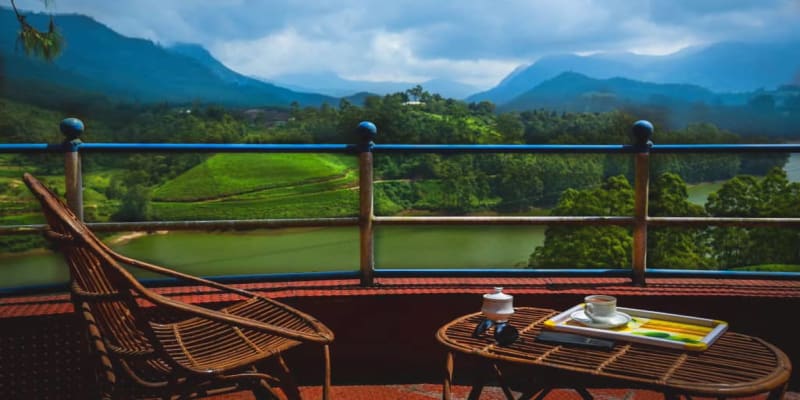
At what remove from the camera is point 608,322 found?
6.50 feet

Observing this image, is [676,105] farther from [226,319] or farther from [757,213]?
[226,319]

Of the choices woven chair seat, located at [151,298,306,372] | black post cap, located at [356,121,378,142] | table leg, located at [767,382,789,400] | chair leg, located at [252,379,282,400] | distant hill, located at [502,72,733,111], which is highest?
distant hill, located at [502,72,733,111]

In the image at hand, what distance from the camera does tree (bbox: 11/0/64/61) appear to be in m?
7.89

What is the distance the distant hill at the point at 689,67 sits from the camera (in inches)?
→ 2451

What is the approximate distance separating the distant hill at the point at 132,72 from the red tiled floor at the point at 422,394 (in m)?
38.1

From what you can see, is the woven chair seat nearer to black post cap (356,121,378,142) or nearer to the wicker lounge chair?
the wicker lounge chair

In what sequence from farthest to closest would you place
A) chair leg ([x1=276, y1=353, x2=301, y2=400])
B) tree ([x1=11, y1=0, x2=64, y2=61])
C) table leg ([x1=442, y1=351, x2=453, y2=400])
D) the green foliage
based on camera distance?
→ the green foliage
tree ([x1=11, y1=0, x2=64, y2=61])
chair leg ([x1=276, y1=353, x2=301, y2=400])
table leg ([x1=442, y1=351, x2=453, y2=400])

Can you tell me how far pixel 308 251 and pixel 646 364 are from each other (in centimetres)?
3461

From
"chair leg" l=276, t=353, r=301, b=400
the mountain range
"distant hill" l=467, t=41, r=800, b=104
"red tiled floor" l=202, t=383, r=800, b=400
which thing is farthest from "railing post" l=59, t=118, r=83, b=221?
"distant hill" l=467, t=41, r=800, b=104

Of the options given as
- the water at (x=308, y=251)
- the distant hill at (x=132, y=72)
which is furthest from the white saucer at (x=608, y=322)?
the distant hill at (x=132, y=72)

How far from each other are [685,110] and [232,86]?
1243 inches

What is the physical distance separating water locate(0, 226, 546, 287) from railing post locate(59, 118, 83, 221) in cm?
2346

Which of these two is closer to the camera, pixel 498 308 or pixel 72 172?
pixel 498 308

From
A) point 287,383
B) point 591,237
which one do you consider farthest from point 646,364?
point 591,237
